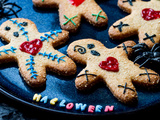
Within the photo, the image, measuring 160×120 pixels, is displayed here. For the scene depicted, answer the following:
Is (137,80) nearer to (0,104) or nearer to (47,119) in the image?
(47,119)

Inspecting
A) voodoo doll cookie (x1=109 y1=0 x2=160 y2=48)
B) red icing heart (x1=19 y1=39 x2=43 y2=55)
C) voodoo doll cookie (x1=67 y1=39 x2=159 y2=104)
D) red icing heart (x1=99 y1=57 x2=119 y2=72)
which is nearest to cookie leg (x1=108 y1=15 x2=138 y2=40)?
voodoo doll cookie (x1=109 y1=0 x2=160 y2=48)

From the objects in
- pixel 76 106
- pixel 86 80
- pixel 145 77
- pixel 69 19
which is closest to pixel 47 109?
pixel 76 106

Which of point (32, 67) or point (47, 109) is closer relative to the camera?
point (47, 109)

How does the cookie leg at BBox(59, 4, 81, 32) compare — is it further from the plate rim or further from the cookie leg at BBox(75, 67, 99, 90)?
the plate rim

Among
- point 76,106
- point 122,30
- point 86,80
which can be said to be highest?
point 122,30

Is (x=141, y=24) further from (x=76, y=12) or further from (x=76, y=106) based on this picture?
(x=76, y=106)

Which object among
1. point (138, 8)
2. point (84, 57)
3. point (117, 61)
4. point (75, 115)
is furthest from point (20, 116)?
point (138, 8)

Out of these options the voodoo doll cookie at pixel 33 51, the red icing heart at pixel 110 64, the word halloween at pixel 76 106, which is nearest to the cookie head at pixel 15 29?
the voodoo doll cookie at pixel 33 51
